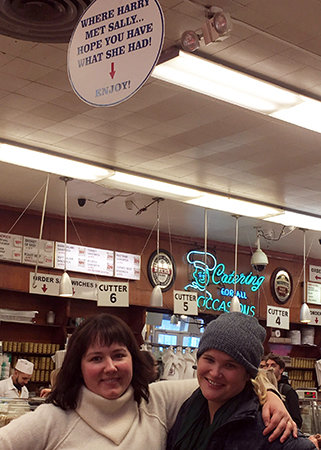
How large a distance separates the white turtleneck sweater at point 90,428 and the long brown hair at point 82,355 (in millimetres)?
30

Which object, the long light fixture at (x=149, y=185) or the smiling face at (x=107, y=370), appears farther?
the long light fixture at (x=149, y=185)

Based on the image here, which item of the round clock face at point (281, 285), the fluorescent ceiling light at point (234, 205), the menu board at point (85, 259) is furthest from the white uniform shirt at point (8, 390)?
the round clock face at point (281, 285)

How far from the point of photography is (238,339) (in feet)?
7.48

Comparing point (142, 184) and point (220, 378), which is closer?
point (220, 378)

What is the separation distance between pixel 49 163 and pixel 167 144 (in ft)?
4.78

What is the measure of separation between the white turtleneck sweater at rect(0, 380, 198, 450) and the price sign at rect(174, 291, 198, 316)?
991 centimetres

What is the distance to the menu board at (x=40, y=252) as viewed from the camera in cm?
1170

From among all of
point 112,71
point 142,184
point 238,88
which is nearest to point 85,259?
point 142,184

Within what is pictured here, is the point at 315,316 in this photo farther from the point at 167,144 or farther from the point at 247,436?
→ the point at 247,436

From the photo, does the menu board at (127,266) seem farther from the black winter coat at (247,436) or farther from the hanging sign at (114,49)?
the black winter coat at (247,436)

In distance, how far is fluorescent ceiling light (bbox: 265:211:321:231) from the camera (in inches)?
431

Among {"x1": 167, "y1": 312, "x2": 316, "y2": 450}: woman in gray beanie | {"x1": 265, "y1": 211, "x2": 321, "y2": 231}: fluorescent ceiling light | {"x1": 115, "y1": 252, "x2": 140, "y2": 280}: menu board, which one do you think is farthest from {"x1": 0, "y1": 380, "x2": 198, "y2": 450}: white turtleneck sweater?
{"x1": 115, "y1": 252, "x2": 140, "y2": 280}: menu board

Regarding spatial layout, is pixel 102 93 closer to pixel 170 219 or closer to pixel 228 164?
pixel 228 164

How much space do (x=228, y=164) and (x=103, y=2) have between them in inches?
196
